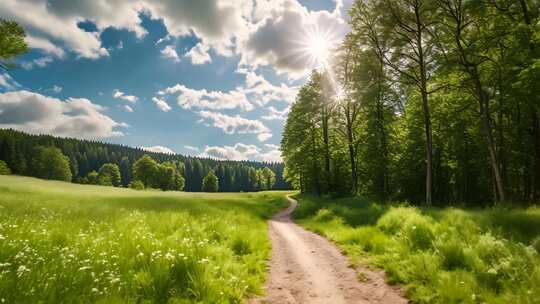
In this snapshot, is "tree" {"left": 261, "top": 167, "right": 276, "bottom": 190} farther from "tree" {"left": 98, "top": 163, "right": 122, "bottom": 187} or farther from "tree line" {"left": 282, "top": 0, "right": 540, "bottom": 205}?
"tree line" {"left": 282, "top": 0, "right": 540, "bottom": 205}

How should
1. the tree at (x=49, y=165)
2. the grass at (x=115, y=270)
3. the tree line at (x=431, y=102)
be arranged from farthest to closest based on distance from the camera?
the tree at (x=49, y=165) → the tree line at (x=431, y=102) → the grass at (x=115, y=270)

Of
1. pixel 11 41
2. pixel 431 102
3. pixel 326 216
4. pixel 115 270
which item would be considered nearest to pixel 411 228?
pixel 115 270

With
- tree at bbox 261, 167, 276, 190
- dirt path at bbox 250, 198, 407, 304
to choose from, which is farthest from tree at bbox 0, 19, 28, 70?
tree at bbox 261, 167, 276, 190

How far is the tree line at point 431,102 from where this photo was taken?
55.5ft

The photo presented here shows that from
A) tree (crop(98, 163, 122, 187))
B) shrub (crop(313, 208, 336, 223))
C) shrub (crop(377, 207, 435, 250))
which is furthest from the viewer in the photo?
tree (crop(98, 163, 122, 187))

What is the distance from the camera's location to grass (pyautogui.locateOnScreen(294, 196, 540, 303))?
18.4 ft

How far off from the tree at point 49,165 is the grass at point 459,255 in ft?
362

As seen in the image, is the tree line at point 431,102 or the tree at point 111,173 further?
the tree at point 111,173

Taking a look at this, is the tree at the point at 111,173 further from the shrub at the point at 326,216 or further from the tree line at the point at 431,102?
the shrub at the point at 326,216

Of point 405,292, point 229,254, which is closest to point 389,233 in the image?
point 405,292

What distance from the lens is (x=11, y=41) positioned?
62.8ft

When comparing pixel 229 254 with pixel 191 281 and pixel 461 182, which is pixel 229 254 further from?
pixel 461 182

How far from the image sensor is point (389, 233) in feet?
38.8

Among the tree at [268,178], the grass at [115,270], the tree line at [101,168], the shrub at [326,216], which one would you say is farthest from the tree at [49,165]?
the grass at [115,270]
